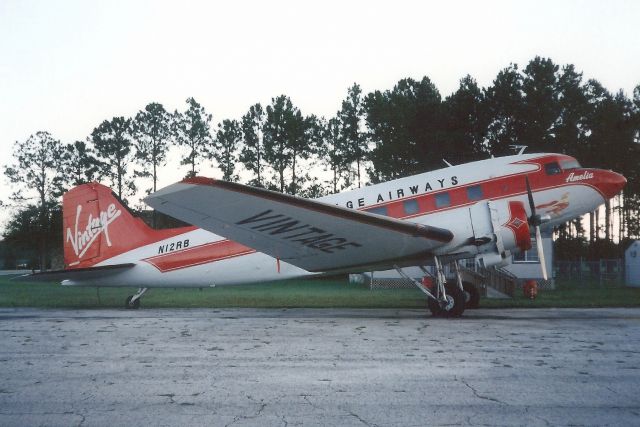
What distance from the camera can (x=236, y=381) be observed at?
6828mm

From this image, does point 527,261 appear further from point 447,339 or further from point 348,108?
point 348,108

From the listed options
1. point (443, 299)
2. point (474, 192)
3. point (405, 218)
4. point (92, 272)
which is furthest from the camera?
point (92, 272)

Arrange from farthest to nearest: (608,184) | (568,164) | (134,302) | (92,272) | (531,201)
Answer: (134,302)
(92,272)
(568,164)
(608,184)
(531,201)

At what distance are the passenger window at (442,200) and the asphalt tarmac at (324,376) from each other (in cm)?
485

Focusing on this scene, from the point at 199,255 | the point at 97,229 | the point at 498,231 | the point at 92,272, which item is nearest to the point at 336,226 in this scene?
the point at 498,231

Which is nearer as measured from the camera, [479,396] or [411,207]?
[479,396]

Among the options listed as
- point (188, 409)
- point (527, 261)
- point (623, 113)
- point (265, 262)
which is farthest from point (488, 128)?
point (188, 409)

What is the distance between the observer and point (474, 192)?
1609 centimetres

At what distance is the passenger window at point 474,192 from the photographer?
1605cm

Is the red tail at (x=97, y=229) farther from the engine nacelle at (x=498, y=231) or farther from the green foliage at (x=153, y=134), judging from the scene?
the green foliage at (x=153, y=134)

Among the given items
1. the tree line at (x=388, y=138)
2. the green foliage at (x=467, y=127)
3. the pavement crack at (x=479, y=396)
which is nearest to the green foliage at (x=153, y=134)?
the tree line at (x=388, y=138)

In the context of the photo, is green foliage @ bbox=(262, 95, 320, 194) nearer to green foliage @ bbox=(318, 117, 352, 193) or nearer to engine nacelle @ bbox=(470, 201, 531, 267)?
green foliage @ bbox=(318, 117, 352, 193)

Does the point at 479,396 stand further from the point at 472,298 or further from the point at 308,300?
the point at 308,300

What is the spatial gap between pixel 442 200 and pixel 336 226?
4.16 meters
